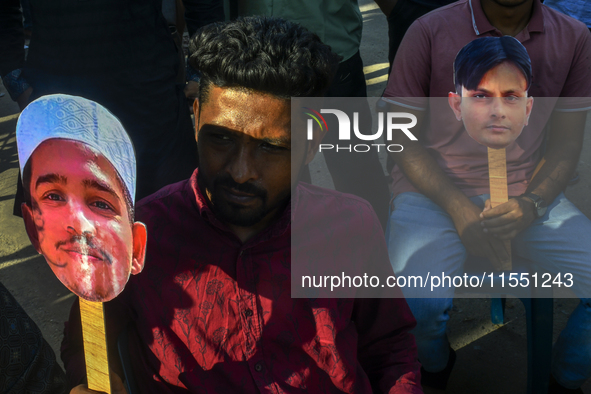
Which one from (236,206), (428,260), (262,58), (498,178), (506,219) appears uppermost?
(262,58)

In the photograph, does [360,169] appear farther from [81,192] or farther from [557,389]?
[81,192]

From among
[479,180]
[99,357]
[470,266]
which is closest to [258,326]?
[99,357]

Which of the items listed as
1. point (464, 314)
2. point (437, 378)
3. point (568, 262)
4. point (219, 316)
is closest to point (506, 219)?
point (568, 262)

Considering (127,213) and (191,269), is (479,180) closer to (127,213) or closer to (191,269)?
(191,269)

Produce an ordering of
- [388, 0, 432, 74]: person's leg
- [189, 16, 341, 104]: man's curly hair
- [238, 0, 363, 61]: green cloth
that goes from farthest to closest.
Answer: [388, 0, 432, 74]: person's leg → [238, 0, 363, 61]: green cloth → [189, 16, 341, 104]: man's curly hair

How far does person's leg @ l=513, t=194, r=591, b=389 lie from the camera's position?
5.86 ft

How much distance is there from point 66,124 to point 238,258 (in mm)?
478

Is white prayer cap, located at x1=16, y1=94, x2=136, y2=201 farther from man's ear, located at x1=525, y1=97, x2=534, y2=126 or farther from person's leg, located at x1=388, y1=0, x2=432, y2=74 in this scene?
person's leg, located at x1=388, y1=0, x2=432, y2=74

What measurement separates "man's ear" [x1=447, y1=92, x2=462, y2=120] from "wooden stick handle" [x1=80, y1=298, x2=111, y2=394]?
1.36 m

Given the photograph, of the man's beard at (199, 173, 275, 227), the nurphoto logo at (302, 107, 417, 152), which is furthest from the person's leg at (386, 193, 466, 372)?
the man's beard at (199, 173, 275, 227)

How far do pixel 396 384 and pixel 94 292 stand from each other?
2.41ft

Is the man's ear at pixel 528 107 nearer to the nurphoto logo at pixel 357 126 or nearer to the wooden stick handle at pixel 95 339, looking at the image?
the nurphoto logo at pixel 357 126

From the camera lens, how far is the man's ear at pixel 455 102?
184cm

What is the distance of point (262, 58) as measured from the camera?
114 cm
